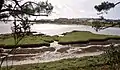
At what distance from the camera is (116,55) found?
8.16 metres

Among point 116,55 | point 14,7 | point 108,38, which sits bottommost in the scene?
point 108,38

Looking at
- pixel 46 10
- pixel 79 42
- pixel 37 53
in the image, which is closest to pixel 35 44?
pixel 37 53

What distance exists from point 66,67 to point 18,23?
17.9 metres

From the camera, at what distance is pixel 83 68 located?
22.2 metres

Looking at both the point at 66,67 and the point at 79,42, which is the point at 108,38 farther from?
the point at 66,67

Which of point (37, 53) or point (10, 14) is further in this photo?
point (37, 53)

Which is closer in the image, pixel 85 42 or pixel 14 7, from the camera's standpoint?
pixel 14 7

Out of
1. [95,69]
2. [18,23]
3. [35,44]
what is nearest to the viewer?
[18,23]

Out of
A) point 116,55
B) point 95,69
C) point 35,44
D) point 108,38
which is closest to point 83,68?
point 95,69

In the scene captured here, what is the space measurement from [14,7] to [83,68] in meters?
18.6

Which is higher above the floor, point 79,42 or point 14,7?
point 14,7

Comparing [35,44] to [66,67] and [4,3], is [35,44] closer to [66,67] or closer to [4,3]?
[66,67]

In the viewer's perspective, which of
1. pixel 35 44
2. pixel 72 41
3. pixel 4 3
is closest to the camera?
pixel 4 3

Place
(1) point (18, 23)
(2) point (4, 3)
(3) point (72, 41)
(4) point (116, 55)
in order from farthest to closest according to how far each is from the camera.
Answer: (3) point (72, 41) → (4) point (116, 55) → (1) point (18, 23) → (2) point (4, 3)
